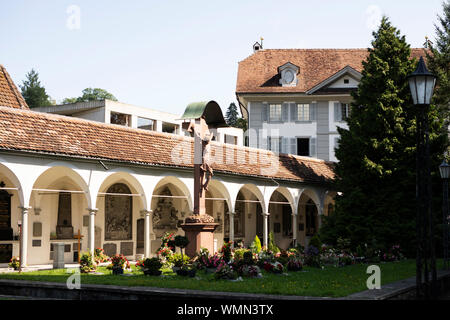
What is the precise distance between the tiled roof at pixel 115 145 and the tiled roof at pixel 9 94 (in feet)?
16.4

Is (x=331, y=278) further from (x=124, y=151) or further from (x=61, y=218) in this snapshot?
(x=61, y=218)

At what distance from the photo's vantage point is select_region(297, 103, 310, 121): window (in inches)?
1762

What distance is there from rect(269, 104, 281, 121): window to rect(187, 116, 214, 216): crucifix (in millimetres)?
24145

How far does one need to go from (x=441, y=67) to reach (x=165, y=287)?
26.8 meters

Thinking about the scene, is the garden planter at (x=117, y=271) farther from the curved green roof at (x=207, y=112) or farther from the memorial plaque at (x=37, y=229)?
the memorial plaque at (x=37, y=229)

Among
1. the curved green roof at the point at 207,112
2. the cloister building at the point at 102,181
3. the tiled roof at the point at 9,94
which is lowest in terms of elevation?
the cloister building at the point at 102,181

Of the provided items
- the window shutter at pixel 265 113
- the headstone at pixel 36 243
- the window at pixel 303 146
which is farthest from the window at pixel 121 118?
the headstone at pixel 36 243

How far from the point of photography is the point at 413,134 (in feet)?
102

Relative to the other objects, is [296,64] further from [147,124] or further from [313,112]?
[147,124]

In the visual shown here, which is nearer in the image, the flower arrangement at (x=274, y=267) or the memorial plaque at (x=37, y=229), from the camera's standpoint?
the flower arrangement at (x=274, y=267)

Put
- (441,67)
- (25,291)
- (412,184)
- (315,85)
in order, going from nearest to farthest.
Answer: (25,291) < (412,184) < (441,67) < (315,85)

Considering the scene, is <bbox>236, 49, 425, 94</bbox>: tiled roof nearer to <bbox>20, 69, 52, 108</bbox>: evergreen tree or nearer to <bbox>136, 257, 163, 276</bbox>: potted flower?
<bbox>136, 257, 163, 276</bbox>: potted flower

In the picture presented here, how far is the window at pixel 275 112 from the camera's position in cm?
4472
